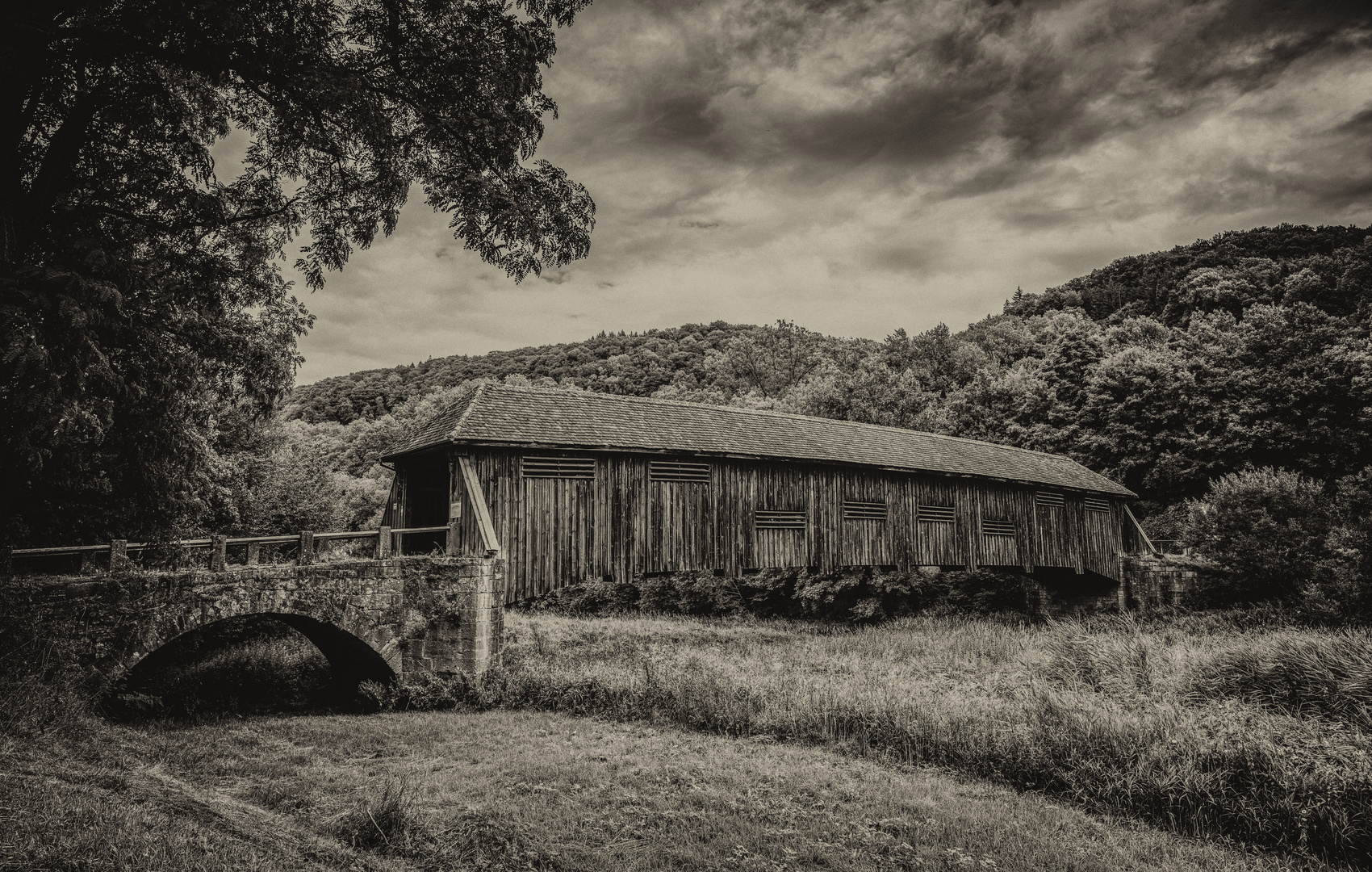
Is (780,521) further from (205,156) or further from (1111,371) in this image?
(1111,371)

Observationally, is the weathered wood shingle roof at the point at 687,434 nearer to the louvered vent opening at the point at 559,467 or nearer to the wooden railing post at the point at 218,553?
the louvered vent opening at the point at 559,467

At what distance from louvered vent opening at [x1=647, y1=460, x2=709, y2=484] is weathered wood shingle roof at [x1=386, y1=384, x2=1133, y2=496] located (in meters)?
0.44

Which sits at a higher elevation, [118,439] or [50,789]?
[118,439]

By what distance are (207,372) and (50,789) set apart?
18.5ft

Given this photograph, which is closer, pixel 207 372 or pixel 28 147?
pixel 28 147

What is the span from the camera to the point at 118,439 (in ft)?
31.3

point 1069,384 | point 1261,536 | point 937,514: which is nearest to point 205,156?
point 937,514

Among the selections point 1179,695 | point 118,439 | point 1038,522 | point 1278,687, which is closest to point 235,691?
point 118,439

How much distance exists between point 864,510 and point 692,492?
5523mm

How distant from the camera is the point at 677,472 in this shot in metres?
17.6

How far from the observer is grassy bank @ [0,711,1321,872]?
5441 millimetres

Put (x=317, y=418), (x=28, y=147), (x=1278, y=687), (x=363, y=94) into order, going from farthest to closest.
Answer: (x=317, y=418), (x=1278, y=687), (x=28, y=147), (x=363, y=94)

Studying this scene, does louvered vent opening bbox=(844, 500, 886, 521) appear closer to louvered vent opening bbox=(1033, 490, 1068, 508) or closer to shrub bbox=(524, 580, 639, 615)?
louvered vent opening bbox=(1033, 490, 1068, 508)

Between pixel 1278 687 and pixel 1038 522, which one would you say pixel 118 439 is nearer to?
pixel 1278 687
